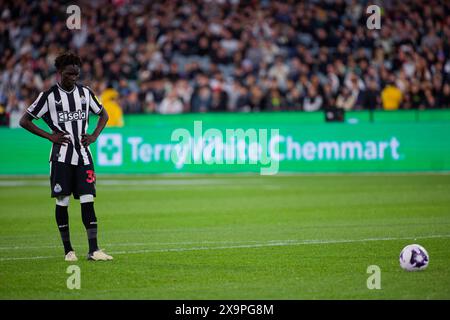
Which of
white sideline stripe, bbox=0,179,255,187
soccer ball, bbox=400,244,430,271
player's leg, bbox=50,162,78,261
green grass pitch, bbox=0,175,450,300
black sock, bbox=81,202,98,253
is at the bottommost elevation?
green grass pitch, bbox=0,175,450,300

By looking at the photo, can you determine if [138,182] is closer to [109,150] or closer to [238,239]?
[109,150]

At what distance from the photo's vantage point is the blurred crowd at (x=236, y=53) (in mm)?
27906

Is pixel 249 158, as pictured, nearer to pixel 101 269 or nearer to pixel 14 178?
pixel 14 178

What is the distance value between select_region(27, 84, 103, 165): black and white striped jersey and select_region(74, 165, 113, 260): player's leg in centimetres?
13

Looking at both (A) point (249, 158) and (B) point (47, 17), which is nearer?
(A) point (249, 158)

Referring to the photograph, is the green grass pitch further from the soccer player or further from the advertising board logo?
the advertising board logo

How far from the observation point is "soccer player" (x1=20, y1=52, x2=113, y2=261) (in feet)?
35.6

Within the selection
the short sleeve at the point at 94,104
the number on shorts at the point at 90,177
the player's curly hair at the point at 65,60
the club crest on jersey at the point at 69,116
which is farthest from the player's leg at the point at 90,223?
the player's curly hair at the point at 65,60

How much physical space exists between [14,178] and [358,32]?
11958 millimetres

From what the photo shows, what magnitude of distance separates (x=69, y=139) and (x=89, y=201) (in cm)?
75

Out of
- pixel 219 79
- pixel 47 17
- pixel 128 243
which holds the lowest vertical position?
pixel 128 243

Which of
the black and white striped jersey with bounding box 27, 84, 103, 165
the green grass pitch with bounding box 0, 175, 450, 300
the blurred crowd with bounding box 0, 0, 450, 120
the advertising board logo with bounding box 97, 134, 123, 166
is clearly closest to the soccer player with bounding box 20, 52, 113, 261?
the black and white striped jersey with bounding box 27, 84, 103, 165

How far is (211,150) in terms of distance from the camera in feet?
82.0

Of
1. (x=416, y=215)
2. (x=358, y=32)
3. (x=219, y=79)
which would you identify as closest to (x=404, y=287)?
(x=416, y=215)
